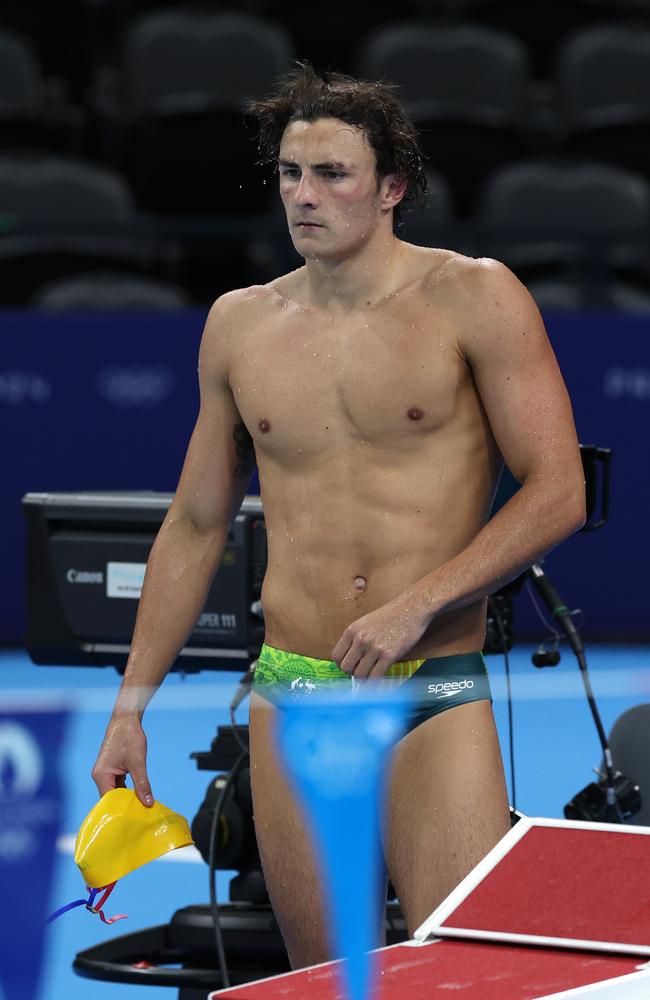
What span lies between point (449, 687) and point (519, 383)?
1.50ft

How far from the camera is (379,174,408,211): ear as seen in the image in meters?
2.83

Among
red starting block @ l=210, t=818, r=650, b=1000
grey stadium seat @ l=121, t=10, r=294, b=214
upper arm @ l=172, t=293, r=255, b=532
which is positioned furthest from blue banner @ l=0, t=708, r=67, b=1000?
grey stadium seat @ l=121, t=10, r=294, b=214

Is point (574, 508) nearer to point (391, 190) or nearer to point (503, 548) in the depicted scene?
point (503, 548)

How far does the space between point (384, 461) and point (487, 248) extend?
5335mm

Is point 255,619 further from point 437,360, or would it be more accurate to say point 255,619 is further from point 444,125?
point 444,125

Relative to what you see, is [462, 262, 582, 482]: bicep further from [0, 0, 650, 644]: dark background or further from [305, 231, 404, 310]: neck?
[0, 0, 650, 644]: dark background

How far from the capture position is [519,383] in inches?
107

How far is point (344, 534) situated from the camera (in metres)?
2.83

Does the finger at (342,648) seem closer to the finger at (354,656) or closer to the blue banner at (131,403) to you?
the finger at (354,656)

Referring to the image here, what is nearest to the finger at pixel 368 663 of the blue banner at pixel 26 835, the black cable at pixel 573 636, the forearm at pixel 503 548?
the forearm at pixel 503 548

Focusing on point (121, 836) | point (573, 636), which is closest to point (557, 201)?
point (573, 636)

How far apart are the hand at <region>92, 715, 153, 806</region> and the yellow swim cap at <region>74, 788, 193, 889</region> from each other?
5.0 inches

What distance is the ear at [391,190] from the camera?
2.83 metres

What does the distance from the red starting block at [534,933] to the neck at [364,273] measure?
1.00 metres
